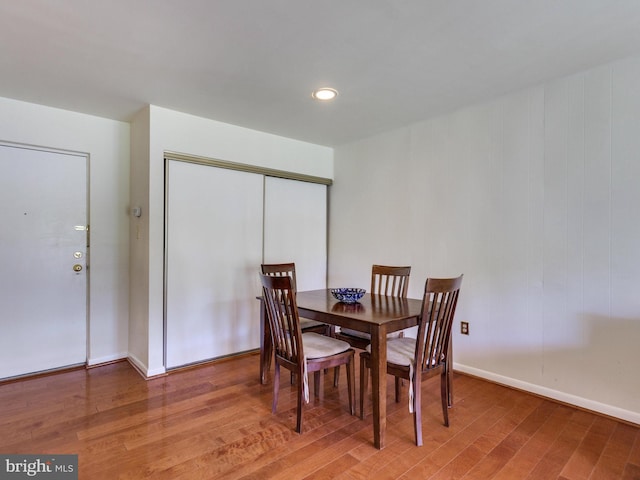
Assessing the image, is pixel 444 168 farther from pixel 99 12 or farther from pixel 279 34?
pixel 99 12

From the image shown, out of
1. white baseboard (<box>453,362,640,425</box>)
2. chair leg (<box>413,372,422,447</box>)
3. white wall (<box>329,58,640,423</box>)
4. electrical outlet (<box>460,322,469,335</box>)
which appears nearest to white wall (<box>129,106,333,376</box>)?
white wall (<box>329,58,640,423</box>)

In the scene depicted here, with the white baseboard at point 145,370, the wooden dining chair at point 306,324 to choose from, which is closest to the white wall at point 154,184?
the white baseboard at point 145,370

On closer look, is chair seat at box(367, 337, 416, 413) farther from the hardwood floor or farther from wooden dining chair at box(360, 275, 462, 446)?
the hardwood floor

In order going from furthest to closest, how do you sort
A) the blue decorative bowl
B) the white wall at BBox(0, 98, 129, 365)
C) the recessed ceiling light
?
1. the white wall at BBox(0, 98, 129, 365)
2. the recessed ceiling light
3. the blue decorative bowl

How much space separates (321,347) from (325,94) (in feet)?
5.97

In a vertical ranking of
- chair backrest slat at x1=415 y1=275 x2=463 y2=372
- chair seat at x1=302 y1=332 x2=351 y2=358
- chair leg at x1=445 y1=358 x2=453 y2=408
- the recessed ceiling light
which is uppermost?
the recessed ceiling light

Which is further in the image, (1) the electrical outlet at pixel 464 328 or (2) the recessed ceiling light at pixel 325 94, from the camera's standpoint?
(1) the electrical outlet at pixel 464 328

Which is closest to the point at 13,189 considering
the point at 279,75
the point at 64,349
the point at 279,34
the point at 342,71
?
the point at 64,349

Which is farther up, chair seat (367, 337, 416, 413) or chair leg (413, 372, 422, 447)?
chair seat (367, 337, 416, 413)

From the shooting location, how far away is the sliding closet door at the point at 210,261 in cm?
302

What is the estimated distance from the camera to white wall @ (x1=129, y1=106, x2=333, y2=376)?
2.89 metres

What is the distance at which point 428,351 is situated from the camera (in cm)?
197

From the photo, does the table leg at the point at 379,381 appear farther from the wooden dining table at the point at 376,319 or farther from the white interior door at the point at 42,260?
the white interior door at the point at 42,260

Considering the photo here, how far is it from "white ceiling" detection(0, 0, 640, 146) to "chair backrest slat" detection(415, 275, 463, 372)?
1336 mm
